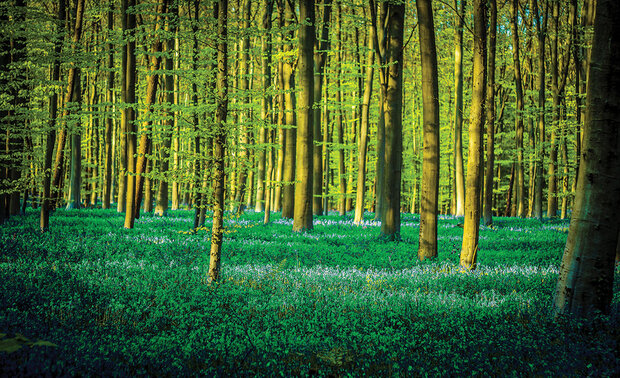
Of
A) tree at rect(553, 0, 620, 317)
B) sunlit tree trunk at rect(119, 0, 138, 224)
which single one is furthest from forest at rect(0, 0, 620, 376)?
sunlit tree trunk at rect(119, 0, 138, 224)

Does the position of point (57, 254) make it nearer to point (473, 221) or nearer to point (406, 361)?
point (406, 361)

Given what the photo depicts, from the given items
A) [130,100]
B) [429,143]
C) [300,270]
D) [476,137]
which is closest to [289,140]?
[130,100]

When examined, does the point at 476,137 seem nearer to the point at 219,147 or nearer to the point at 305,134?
the point at 219,147

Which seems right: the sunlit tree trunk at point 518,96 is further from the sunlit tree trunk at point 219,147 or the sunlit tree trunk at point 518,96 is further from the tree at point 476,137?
the sunlit tree trunk at point 219,147

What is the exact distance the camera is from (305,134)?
1722 cm

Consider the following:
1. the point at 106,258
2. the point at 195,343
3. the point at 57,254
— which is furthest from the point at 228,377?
the point at 57,254

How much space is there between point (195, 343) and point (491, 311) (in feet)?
14.1

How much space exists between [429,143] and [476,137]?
1710 mm

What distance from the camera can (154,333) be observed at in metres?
5.82

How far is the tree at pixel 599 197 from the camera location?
6.32 meters

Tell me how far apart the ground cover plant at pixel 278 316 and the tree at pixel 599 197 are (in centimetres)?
42

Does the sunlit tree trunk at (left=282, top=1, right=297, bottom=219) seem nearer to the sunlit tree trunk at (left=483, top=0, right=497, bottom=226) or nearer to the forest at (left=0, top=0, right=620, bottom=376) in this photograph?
the forest at (left=0, top=0, right=620, bottom=376)

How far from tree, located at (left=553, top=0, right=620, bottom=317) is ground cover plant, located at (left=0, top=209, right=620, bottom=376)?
0.42 m

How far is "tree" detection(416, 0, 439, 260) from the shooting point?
12094mm
